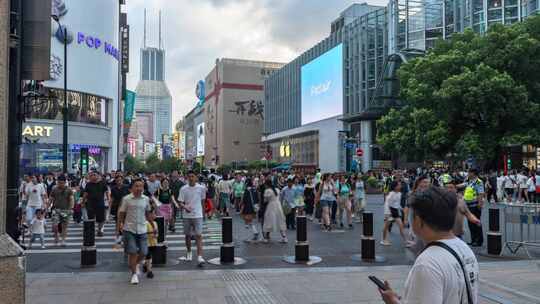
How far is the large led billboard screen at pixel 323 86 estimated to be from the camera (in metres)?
62.3

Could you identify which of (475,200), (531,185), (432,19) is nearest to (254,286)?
(475,200)

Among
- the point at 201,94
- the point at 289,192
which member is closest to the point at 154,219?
the point at 289,192

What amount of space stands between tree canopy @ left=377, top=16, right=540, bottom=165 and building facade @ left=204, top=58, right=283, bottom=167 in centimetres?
8779

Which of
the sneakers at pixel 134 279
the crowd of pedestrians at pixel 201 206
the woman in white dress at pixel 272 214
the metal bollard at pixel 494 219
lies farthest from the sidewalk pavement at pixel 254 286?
the woman in white dress at pixel 272 214

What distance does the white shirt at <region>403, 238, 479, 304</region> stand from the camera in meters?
2.38

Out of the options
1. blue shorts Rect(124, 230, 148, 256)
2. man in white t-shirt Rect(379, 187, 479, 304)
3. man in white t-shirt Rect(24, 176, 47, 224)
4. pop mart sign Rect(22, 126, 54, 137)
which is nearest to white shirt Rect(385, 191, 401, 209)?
blue shorts Rect(124, 230, 148, 256)

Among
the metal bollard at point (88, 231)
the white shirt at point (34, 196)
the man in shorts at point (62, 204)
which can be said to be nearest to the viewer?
the metal bollard at point (88, 231)

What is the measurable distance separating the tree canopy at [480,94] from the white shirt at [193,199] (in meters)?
23.4

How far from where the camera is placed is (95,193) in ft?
43.5

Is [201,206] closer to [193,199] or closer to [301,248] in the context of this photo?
[193,199]

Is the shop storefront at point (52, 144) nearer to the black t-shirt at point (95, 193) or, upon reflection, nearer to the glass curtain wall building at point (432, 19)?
the black t-shirt at point (95, 193)

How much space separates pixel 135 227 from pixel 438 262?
6.52 meters

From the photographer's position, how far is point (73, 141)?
44.6 m

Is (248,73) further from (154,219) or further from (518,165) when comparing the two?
(154,219)
